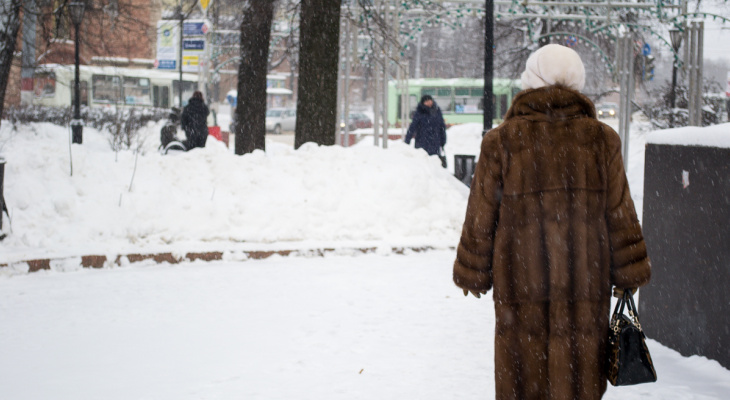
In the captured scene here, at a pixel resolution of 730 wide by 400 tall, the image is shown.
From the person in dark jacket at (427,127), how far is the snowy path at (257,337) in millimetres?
7615

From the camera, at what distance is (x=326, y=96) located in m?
13.0

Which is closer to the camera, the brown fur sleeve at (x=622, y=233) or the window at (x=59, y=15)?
the brown fur sleeve at (x=622, y=233)

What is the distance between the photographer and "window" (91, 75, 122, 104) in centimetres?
3934

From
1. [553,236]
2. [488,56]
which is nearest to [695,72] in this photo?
[488,56]

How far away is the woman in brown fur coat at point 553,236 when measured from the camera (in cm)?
341

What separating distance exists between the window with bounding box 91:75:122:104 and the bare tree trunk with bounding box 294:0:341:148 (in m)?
28.3

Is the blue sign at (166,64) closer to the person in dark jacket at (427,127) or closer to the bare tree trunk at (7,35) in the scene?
the person in dark jacket at (427,127)

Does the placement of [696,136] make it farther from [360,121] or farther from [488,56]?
[360,121]

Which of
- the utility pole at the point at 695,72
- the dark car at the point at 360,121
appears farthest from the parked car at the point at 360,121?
the utility pole at the point at 695,72

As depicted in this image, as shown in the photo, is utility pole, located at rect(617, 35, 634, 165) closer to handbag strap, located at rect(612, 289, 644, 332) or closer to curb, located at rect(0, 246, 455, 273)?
curb, located at rect(0, 246, 455, 273)

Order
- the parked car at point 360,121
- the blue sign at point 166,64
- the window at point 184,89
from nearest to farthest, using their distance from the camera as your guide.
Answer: the blue sign at point 166,64 → the window at point 184,89 → the parked car at point 360,121

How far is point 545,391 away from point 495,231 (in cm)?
69

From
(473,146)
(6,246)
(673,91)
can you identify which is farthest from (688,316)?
(473,146)

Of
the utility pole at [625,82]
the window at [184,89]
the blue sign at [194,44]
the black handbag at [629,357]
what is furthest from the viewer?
the window at [184,89]
